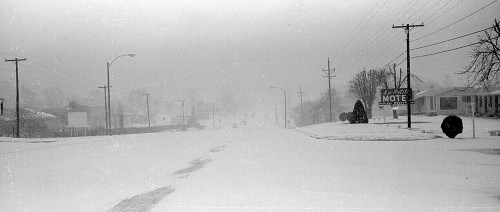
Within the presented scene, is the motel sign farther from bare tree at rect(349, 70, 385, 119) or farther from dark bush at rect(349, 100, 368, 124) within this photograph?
bare tree at rect(349, 70, 385, 119)

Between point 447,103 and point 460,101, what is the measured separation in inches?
72.0

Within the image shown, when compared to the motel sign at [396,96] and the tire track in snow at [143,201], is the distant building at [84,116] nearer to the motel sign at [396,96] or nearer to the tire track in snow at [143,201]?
the motel sign at [396,96]

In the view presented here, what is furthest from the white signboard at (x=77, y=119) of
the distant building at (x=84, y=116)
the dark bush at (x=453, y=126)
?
the dark bush at (x=453, y=126)

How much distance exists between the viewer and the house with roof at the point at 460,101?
50.8 m

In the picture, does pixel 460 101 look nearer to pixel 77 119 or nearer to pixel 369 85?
pixel 369 85

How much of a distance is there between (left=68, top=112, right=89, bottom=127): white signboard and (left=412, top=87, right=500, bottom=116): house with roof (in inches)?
2463

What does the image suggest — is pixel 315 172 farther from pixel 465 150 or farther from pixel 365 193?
pixel 465 150

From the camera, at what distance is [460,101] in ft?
182

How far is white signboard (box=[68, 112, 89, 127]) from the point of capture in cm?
7031

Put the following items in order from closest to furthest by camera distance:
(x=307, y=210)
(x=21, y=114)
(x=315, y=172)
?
(x=307, y=210), (x=315, y=172), (x=21, y=114)

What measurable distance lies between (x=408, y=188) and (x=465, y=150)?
10.4 meters

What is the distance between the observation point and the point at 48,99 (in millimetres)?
130125

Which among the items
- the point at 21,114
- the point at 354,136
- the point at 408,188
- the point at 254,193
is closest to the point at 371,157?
the point at 408,188

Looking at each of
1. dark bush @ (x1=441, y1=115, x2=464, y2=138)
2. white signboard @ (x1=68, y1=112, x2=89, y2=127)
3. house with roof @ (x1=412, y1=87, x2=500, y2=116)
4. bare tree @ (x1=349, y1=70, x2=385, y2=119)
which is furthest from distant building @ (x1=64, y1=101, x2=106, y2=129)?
dark bush @ (x1=441, y1=115, x2=464, y2=138)
